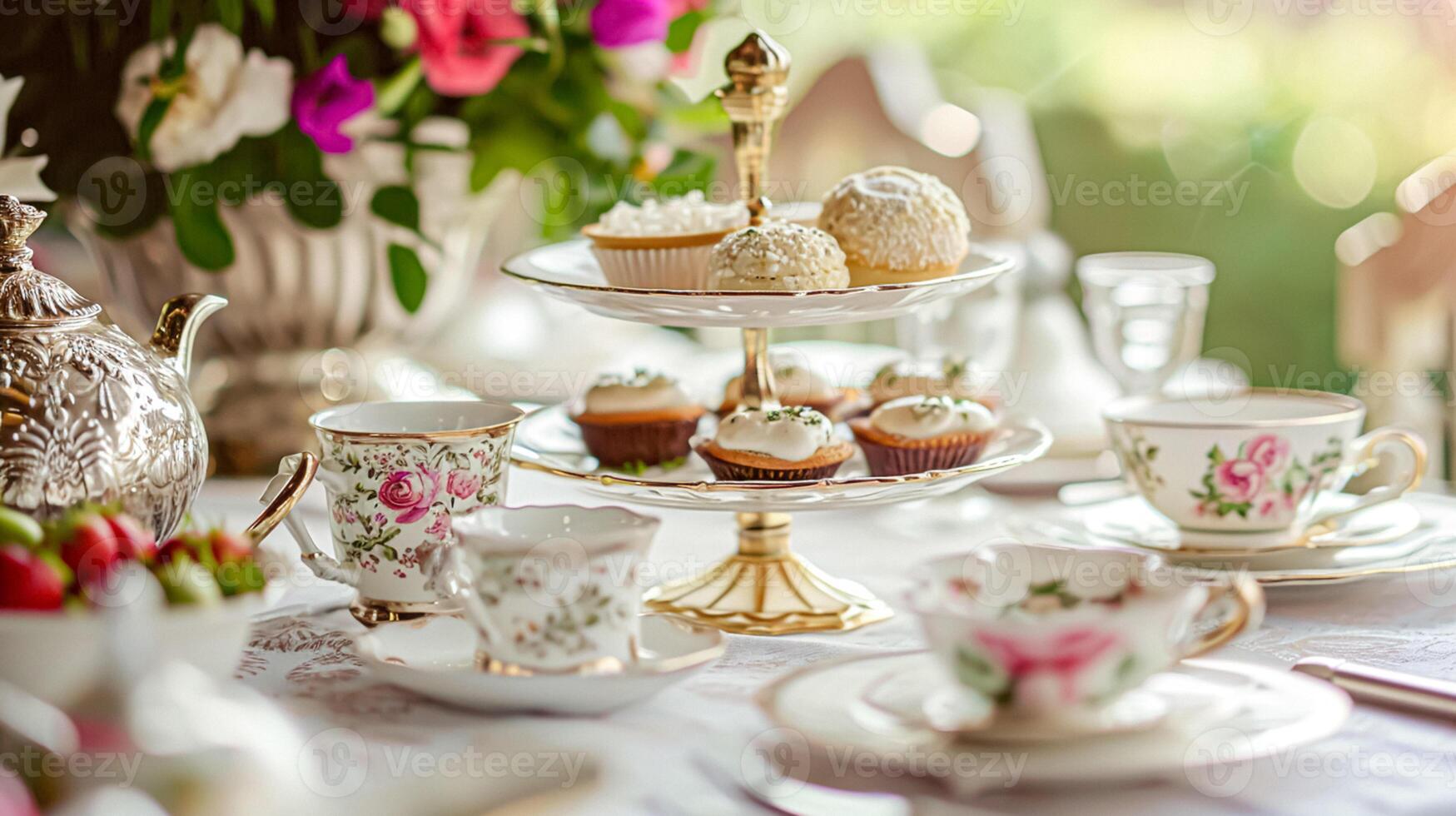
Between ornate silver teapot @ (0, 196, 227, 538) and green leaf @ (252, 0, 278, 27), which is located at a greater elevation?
green leaf @ (252, 0, 278, 27)

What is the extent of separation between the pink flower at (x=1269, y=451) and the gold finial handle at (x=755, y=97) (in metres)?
0.39

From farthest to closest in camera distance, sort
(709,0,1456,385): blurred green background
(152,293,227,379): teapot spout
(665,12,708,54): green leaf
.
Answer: (709,0,1456,385): blurred green background < (665,12,708,54): green leaf < (152,293,227,379): teapot spout

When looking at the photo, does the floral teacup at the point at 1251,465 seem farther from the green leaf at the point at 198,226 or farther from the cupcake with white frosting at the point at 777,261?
the green leaf at the point at 198,226

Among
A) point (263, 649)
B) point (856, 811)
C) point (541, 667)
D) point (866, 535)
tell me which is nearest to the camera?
point (856, 811)

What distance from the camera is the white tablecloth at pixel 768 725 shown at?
0.69m

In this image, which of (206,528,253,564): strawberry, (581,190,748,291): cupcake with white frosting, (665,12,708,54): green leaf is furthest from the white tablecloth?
(665,12,708,54): green leaf

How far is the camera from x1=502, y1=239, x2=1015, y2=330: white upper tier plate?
3.14 ft

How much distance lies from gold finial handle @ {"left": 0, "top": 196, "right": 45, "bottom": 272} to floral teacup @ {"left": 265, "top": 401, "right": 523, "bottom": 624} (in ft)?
0.66

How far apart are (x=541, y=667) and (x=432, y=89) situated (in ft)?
2.28

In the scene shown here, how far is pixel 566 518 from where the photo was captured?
85 centimetres

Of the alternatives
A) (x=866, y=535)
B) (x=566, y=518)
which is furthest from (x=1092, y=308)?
(x=566, y=518)

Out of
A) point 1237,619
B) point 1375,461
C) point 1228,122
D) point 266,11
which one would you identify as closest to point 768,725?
point 1237,619

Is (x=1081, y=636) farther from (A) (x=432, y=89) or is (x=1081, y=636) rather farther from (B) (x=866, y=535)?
(A) (x=432, y=89)

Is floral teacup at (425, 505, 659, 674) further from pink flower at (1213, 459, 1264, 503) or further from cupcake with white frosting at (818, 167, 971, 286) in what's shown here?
pink flower at (1213, 459, 1264, 503)
